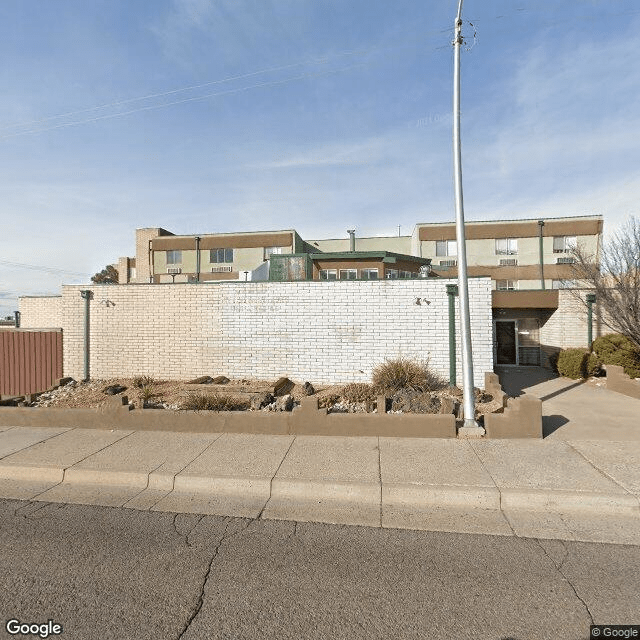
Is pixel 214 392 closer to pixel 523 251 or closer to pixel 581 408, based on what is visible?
pixel 581 408

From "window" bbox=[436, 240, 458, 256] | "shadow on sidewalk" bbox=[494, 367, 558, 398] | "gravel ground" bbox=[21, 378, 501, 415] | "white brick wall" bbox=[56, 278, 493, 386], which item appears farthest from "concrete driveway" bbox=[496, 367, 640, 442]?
"window" bbox=[436, 240, 458, 256]

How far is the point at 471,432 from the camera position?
594cm

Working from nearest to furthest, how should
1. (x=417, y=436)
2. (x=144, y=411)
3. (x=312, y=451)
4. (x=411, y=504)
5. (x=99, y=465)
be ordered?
(x=411, y=504), (x=99, y=465), (x=312, y=451), (x=417, y=436), (x=144, y=411)

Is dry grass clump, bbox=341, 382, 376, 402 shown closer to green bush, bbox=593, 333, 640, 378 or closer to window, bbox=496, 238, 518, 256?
green bush, bbox=593, 333, 640, 378

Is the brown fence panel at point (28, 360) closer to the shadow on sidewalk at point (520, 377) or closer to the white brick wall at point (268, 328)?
the white brick wall at point (268, 328)

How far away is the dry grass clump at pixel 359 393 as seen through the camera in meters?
7.92

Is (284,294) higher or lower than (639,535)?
higher

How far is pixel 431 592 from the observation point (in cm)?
277

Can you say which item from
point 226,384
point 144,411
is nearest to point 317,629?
point 144,411

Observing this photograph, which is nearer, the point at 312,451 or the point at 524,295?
the point at 312,451

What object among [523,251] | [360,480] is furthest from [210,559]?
[523,251]

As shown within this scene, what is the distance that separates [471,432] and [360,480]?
2.58 m

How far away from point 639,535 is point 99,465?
6.89m

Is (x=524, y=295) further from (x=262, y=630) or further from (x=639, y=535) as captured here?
(x=262, y=630)
